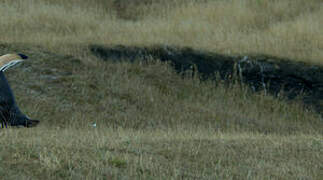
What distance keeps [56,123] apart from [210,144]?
483 centimetres

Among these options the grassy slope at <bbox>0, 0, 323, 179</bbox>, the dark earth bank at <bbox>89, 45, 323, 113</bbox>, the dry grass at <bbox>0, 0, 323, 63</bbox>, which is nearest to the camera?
the grassy slope at <bbox>0, 0, 323, 179</bbox>

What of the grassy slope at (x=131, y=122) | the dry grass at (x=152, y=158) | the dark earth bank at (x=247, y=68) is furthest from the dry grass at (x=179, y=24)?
the dry grass at (x=152, y=158)

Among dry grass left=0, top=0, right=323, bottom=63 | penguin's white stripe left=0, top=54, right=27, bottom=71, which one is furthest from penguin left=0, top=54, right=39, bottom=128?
dry grass left=0, top=0, right=323, bottom=63

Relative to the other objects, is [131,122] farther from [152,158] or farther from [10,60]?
[152,158]

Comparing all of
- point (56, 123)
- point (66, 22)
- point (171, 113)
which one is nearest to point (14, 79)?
point (56, 123)

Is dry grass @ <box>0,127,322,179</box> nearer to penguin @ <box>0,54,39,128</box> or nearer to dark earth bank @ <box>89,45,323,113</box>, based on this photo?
penguin @ <box>0,54,39,128</box>

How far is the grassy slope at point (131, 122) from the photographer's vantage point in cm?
703

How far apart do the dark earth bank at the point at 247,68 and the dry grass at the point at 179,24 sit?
0.44m

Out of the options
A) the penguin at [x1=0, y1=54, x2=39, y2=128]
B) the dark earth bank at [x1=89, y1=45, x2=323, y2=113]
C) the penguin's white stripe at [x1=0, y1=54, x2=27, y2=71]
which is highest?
the penguin's white stripe at [x1=0, y1=54, x2=27, y2=71]

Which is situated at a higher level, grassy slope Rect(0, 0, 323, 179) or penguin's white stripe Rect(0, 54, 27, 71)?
penguin's white stripe Rect(0, 54, 27, 71)

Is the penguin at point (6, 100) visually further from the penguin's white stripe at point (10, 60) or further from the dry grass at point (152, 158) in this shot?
the dry grass at point (152, 158)

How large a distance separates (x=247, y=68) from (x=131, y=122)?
539 cm

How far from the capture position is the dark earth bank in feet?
54.6

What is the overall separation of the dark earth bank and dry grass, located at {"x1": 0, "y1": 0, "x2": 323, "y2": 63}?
0.44 meters
